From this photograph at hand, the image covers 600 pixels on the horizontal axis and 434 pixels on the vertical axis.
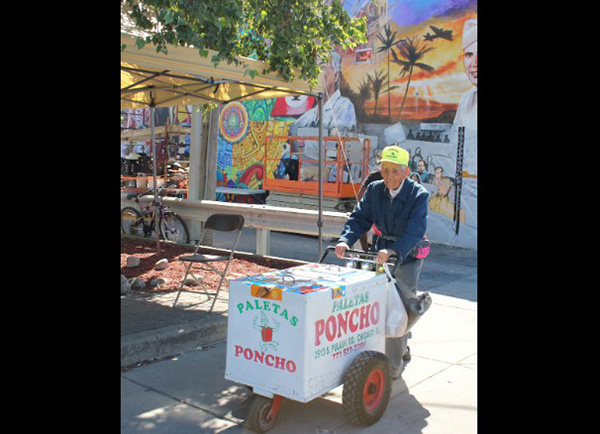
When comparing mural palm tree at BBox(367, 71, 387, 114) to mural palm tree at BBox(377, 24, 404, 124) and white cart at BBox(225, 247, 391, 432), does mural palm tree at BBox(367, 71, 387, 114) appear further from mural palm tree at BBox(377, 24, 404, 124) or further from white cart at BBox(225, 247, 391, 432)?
white cart at BBox(225, 247, 391, 432)

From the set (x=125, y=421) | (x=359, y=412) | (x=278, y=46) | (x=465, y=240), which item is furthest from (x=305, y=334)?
(x=465, y=240)

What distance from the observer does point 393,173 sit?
472 cm

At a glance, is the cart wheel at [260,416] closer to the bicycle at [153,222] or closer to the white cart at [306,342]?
the white cart at [306,342]

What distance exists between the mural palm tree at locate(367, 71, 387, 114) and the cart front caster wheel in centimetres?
1315

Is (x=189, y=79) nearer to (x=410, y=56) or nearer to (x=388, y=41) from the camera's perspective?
(x=410, y=56)

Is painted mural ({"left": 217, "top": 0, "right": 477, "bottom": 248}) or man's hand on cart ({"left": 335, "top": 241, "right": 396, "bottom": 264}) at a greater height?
painted mural ({"left": 217, "top": 0, "right": 477, "bottom": 248})

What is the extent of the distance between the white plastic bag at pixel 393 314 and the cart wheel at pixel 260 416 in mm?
1061

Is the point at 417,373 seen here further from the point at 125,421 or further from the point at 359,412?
the point at 125,421

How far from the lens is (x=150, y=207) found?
40.4 ft

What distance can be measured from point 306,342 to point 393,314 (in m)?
1.01

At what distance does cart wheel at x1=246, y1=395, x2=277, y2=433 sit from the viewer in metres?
4.00

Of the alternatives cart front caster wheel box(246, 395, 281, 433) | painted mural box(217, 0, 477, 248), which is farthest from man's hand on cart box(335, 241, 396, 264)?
painted mural box(217, 0, 477, 248)

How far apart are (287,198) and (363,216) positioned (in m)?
10.6

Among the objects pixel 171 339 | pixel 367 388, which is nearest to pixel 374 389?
pixel 367 388
